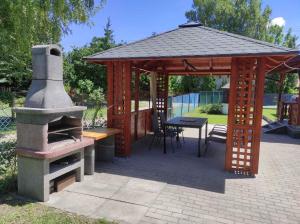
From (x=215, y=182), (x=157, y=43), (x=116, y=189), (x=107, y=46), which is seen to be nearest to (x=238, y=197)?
(x=215, y=182)

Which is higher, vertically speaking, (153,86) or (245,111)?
(153,86)

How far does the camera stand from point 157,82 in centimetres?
969

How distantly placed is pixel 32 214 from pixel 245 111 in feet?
14.7

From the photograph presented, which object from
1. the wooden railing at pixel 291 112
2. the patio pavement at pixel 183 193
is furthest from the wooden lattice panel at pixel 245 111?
the wooden railing at pixel 291 112

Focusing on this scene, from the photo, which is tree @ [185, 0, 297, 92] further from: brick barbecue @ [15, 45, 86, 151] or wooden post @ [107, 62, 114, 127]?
brick barbecue @ [15, 45, 86, 151]

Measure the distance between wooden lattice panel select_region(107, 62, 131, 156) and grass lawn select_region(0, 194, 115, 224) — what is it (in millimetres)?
2894

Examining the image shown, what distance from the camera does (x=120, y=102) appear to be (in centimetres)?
638

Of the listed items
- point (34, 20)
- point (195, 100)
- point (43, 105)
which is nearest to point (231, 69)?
point (43, 105)

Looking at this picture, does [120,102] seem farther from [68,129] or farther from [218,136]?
[218,136]

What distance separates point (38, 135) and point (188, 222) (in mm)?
2589

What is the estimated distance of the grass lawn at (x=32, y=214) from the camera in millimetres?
3279

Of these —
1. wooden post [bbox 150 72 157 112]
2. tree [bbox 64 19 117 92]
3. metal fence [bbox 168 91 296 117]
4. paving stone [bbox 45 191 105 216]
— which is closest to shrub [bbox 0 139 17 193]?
paving stone [bbox 45 191 105 216]

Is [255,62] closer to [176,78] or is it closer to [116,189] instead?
[116,189]

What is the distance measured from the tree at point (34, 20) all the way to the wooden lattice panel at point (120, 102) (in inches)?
135
